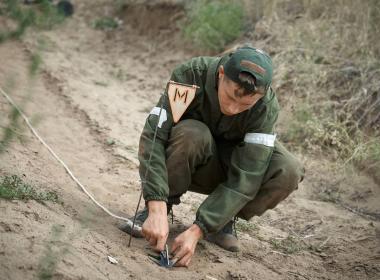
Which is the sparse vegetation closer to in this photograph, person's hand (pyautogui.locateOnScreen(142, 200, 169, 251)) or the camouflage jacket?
the camouflage jacket

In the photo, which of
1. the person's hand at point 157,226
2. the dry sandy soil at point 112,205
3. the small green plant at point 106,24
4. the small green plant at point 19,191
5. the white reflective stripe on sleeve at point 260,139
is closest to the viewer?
the dry sandy soil at point 112,205

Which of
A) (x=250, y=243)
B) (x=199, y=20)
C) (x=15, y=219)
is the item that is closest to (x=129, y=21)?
(x=199, y=20)

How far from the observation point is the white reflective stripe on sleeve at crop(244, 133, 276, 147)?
123 inches

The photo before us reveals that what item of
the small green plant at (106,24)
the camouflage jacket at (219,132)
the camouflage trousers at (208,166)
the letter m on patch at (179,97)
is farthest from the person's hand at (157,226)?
the small green plant at (106,24)

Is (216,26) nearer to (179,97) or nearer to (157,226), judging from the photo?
(179,97)

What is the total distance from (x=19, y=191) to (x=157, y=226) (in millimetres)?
739

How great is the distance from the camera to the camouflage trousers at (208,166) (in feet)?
10.2

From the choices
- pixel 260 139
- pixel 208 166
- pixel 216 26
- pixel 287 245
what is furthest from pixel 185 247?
pixel 216 26

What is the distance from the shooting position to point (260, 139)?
3123mm

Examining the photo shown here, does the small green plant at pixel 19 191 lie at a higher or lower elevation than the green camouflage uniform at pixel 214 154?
lower

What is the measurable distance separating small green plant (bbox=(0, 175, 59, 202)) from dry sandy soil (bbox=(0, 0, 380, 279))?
46 millimetres

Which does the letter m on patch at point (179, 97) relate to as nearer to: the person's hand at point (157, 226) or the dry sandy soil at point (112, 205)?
the person's hand at point (157, 226)

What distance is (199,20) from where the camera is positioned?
23.2ft

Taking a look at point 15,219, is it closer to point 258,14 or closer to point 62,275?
point 62,275
